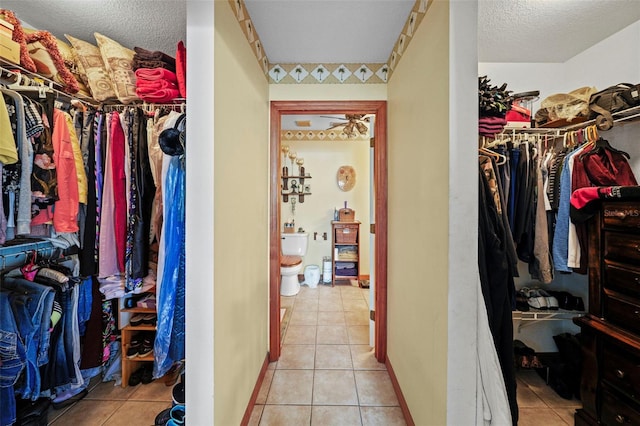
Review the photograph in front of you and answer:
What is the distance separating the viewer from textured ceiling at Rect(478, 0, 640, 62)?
1.42 metres

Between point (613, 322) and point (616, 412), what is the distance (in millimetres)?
438

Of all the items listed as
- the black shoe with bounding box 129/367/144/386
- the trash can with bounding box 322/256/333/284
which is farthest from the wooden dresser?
the trash can with bounding box 322/256/333/284

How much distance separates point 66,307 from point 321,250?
3.21m

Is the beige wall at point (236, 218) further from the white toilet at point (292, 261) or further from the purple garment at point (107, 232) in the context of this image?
the white toilet at point (292, 261)

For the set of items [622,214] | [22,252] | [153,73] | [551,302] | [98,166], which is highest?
[153,73]

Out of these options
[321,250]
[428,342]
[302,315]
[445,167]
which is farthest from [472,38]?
[321,250]

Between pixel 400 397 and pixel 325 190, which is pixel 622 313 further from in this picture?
pixel 325 190

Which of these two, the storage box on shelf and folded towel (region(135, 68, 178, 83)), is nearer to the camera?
folded towel (region(135, 68, 178, 83))

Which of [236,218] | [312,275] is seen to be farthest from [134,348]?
[312,275]

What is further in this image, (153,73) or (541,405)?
(541,405)

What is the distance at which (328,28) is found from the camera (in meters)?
1.60

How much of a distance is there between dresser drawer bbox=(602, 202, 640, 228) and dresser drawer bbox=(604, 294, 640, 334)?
386 millimetres

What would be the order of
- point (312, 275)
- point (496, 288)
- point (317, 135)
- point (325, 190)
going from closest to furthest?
point (496, 288) → point (312, 275) → point (317, 135) → point (325, 190)

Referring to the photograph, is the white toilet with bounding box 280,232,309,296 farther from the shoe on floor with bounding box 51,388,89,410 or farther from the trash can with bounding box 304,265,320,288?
the shoe on floor with bounding box 51,388,89,410
